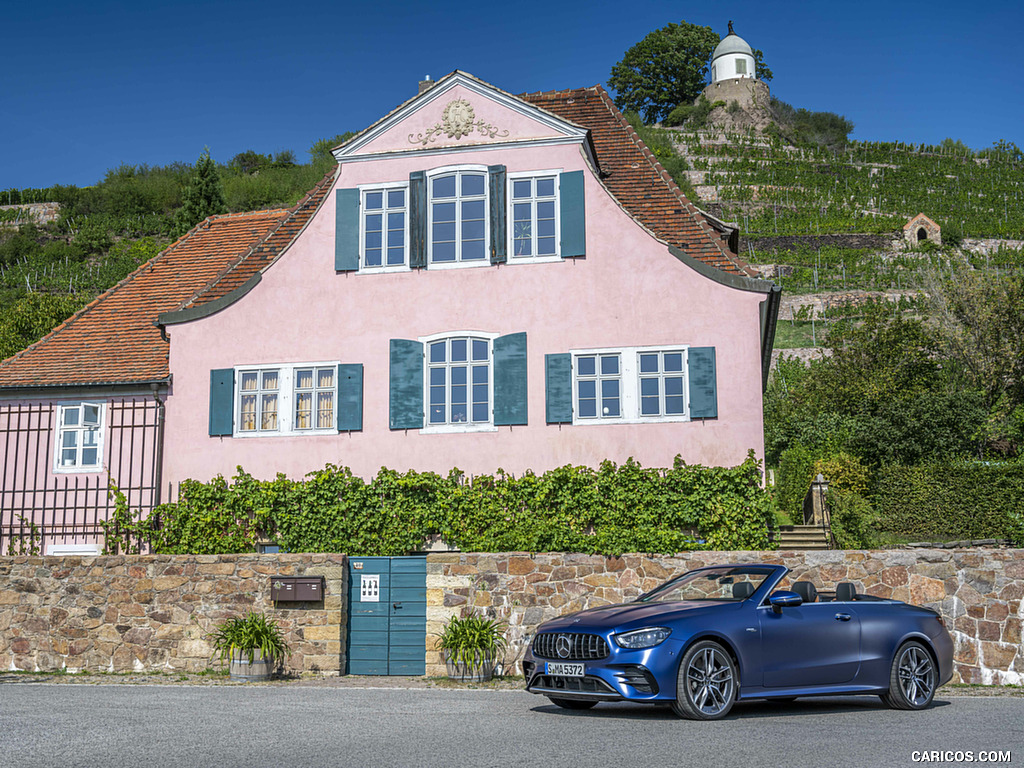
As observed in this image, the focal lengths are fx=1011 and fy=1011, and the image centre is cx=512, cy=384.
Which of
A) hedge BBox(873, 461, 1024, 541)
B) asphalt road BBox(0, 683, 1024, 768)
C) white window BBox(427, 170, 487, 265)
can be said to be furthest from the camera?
hedge BBox(873, 461, 1024, 541)

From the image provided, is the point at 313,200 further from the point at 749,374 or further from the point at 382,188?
the point at 749,374

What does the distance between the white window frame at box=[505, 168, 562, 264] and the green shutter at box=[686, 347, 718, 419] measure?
3.19m

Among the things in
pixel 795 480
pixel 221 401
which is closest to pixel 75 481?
pixel 221 401

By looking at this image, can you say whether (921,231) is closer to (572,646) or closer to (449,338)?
(449,338)

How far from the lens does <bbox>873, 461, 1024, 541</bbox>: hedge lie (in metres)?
26.7

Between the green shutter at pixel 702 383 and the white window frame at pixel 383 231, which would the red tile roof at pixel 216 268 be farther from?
the green shutter at pixel 702 383

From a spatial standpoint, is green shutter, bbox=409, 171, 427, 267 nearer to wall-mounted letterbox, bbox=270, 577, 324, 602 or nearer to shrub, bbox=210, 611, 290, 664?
wall-mounted letterbox, bbox=270, 577, 324, 602

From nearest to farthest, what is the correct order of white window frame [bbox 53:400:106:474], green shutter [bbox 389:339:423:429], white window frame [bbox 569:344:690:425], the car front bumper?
1. the car front bumper
2. white window frame [bbox 569:344:690:425]
3. green shutter [bbox 389:339:423:429]
4. white window frame [bbox 53:400:106:474]

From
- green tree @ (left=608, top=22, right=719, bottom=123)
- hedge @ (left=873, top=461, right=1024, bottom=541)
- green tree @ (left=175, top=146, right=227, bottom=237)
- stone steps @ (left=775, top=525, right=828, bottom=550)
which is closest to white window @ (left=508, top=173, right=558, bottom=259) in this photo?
stone steps @ (left=775, top=525, right=828, bottom=550)

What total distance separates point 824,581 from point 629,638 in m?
6.24

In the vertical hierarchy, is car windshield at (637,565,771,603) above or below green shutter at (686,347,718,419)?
below

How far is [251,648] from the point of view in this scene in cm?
1494

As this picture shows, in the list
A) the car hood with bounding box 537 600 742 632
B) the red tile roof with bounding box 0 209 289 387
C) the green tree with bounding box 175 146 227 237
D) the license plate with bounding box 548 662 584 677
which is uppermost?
the green tree with bounding box 175 146 227 237

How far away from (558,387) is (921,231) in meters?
92.1
